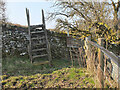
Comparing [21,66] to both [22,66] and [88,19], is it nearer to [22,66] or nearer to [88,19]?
[22,66]

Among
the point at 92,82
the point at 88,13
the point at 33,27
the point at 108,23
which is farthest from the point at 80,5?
the point at 92,82

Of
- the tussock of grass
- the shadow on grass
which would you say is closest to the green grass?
the shadow on grass

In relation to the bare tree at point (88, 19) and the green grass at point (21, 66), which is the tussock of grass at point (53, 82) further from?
the bare tree at point (88, 19)

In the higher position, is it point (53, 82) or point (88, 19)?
point (88, 19)

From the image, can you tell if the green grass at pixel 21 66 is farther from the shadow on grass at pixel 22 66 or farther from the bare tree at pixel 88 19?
the bare tree at pixel 88 19

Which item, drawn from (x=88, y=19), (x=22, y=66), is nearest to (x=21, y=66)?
(x=22, y=66)

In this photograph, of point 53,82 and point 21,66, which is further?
point 21,66

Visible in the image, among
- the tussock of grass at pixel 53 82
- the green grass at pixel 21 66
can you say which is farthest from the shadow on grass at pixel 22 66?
the tussock of grass at pixel 53 82

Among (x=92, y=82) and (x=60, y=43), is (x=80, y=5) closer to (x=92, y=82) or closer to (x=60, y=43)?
(x=60, y=43)

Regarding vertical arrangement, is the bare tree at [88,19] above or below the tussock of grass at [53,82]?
above

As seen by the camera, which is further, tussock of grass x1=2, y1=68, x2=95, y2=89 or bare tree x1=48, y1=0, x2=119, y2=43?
bare tree x1=48, y1=0, x2=119, y2=43

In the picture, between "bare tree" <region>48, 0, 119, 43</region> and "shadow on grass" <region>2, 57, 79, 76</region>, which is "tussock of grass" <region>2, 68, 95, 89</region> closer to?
"shadow on grass" <region>2, 57, 79, 76</region>

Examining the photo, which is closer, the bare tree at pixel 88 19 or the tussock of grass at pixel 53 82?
the tussock of grass at pixel 53 82

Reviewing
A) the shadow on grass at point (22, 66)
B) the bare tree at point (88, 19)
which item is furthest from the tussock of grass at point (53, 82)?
the bare tree at point (88, 19)
